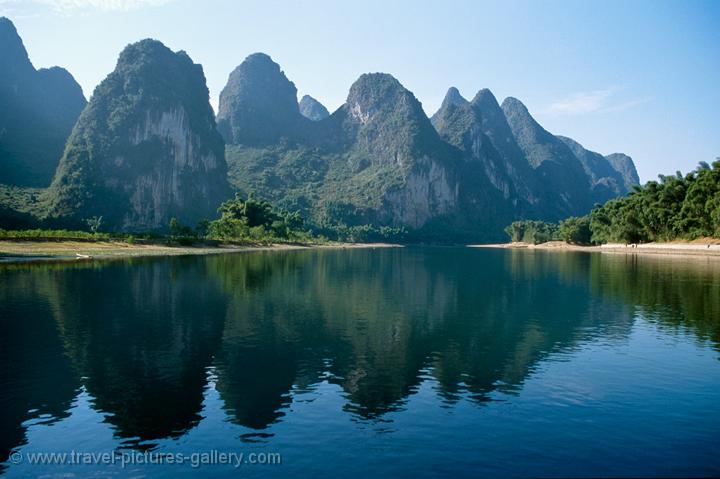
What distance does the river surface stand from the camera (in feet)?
39.2

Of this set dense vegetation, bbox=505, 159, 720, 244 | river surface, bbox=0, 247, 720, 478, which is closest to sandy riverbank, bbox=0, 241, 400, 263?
river surface, bbox=0, 247, 720, 478

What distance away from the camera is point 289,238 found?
16488cm

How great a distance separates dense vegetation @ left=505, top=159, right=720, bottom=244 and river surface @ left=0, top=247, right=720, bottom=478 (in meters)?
82.2

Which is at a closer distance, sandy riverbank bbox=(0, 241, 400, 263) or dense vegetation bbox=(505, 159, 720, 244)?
sandy riverbank bbox=(0, 241, 400, 263)

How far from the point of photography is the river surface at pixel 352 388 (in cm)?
1194

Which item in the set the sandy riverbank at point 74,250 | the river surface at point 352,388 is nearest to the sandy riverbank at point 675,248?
the river surface at point 352,388

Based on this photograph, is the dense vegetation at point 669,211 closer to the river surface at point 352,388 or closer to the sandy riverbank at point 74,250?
the river surface at point 352,388

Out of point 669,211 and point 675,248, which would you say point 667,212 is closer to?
point 669,211

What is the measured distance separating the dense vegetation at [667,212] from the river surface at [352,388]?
270 ft

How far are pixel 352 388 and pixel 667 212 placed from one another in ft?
390

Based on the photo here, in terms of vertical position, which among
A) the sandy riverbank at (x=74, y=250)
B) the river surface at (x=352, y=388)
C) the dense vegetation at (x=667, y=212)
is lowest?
the river surface at (x=352, y=388)

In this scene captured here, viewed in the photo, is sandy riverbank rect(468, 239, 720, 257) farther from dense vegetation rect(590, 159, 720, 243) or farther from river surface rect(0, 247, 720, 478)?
river surface rect(0, 247, 720, 478)

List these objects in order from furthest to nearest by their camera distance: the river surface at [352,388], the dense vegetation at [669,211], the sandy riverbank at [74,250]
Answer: the dense vegetation at [669,211]
the sandy riverbank at [74,250]
the river surface at [352,388]

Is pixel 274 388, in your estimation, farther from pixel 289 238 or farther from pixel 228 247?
pixel 289 238
